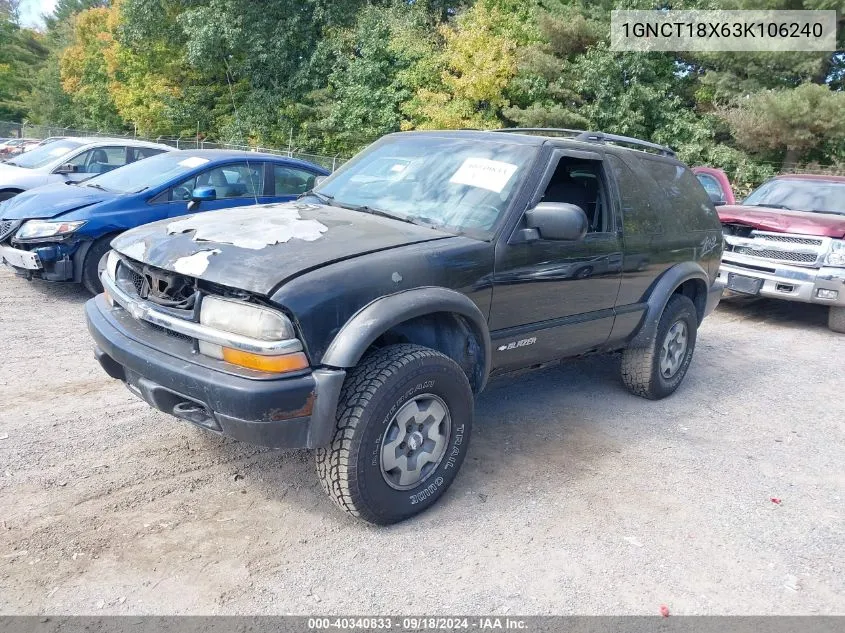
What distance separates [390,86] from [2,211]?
21702mm

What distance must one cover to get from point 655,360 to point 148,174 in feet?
18.2

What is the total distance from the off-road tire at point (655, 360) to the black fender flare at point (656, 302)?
0.30ft

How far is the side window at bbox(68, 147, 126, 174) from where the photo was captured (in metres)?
9.88

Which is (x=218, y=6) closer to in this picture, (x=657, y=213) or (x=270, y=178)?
(x=270, y=178)

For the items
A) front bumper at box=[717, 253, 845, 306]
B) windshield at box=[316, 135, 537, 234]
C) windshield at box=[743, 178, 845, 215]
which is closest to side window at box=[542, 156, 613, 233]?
A: windshield at box=[316, 135, 537, 234]

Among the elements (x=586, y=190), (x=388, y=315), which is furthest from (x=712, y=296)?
(x=388, y=315)

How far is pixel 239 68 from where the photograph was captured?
31766 mm

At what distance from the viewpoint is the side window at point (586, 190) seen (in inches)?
173

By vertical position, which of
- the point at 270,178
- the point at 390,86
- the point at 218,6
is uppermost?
the point at 218,6

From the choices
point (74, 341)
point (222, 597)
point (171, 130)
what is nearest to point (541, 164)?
point (222, 597)

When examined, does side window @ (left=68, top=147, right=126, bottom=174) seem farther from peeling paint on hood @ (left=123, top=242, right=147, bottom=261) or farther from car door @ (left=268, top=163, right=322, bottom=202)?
peeling paint on hood @ (left=123, top=242, right=147, bottom=261)

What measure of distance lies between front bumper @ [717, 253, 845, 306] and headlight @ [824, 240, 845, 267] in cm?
7

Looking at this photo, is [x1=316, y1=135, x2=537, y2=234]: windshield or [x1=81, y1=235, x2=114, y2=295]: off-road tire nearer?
[x1=316, y1=135, x2=537, y2=234]: windshield

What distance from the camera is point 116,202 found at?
6809mm
